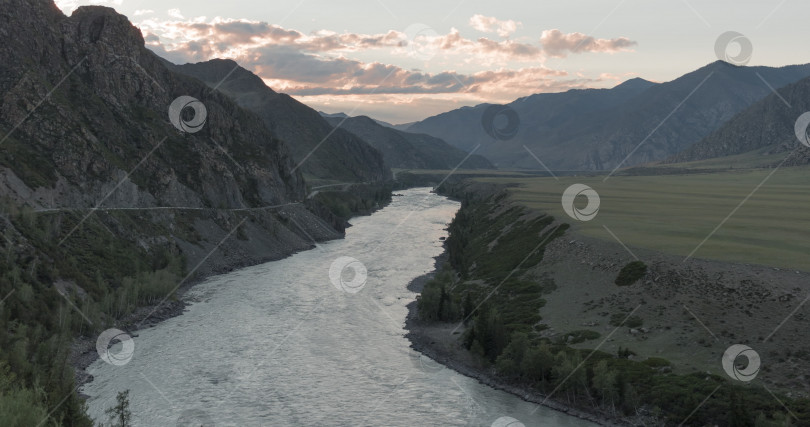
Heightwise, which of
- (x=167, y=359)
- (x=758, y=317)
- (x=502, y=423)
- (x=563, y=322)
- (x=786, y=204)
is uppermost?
(x=786, y=204)

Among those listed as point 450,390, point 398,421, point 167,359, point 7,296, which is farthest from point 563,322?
→ point 7,296

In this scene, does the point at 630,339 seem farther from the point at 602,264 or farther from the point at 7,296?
the point at 7,296

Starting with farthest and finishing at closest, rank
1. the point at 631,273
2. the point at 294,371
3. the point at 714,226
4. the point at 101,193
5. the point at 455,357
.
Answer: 1. the point at 101,193
2. the point at 714,226
3. the point at 631,273
4. the point at 455,357
5. the point at 294,371

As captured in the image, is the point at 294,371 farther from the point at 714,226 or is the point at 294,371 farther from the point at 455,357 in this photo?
the point at 714,226

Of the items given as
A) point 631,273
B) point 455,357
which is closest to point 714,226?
point 631,273

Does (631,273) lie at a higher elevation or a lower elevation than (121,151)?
lower

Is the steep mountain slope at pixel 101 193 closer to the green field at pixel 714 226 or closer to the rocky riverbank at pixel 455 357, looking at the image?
the rocky riverbank at pixel 455 357

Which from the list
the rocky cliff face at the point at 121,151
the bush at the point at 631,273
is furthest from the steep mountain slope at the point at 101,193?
the bush at the point at 631,273
